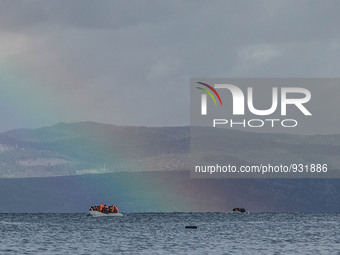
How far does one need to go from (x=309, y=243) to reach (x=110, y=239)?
3746 cm

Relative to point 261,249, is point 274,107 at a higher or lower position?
higher

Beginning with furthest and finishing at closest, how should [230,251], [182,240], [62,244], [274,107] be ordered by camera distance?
[274,107]
[182,240]
[62,244]
[230,251]

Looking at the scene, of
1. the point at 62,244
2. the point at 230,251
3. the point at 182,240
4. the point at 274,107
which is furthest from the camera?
the point at 274,107

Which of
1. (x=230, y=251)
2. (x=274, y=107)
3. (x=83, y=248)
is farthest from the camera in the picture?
(x=274, y=107)

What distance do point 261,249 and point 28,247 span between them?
3694 centimetres

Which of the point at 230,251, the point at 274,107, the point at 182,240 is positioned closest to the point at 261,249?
the point at 230,251

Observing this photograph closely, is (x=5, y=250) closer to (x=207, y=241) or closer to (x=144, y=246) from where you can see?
(x=144, y=246)

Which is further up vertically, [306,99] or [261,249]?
[306,99]

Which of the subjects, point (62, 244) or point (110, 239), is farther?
point (110, 239)

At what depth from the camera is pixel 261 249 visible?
11419 centimetres

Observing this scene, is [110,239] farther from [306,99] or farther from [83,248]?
[306,99]

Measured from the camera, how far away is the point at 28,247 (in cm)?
11844

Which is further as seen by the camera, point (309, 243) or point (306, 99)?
point (306, 99)

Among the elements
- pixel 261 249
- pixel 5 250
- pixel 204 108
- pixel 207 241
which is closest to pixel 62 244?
pixel 5 250
